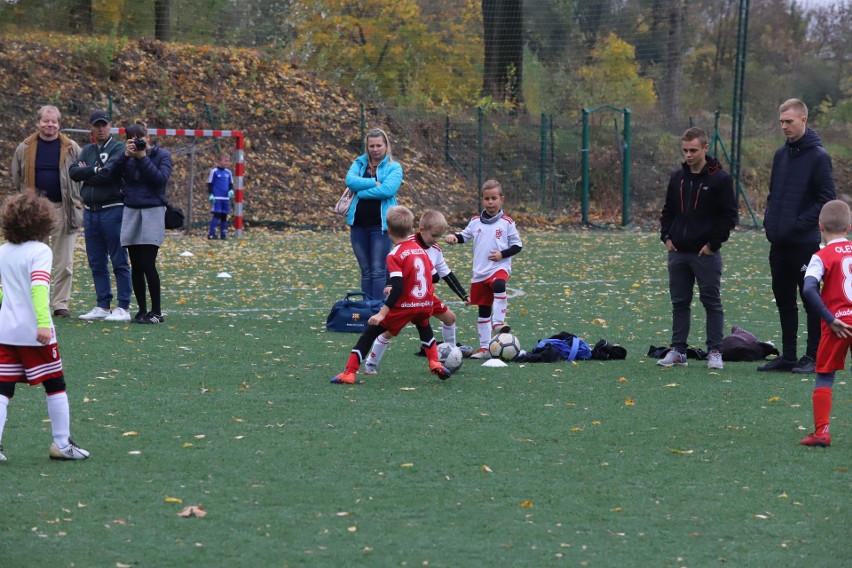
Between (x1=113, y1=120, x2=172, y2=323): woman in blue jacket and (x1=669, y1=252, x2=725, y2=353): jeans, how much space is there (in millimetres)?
4881

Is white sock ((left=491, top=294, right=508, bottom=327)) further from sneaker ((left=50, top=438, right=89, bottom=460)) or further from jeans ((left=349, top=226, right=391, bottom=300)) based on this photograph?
sneaker ((left=50, top=438, right=89, bottom=460))

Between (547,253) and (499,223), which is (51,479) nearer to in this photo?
(499,223)

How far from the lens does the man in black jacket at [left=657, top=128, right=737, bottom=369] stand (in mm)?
8766

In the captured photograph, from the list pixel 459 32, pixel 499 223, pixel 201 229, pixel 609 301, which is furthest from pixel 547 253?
pixel 459 32

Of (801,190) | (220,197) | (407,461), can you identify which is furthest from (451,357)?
(220,197)

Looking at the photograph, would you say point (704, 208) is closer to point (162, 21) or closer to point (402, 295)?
point (402, 295)

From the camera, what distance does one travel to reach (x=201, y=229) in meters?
25.5

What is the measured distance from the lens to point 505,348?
922 cm

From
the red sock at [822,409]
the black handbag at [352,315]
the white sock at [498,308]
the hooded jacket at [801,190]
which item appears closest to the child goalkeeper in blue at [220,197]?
the black handbag at [352,315]

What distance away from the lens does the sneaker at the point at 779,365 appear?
8875mm

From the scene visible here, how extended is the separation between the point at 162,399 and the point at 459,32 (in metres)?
31.1

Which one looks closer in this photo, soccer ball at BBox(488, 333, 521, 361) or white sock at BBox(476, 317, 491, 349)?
soccer ball at BBox(488, 333, 521, 361)

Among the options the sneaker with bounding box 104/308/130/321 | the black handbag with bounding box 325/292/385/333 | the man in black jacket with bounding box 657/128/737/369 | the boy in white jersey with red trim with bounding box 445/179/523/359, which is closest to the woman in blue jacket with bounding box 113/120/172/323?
the sneaker with bounding box 104/308/130/321

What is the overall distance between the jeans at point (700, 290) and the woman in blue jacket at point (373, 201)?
9.07ft
